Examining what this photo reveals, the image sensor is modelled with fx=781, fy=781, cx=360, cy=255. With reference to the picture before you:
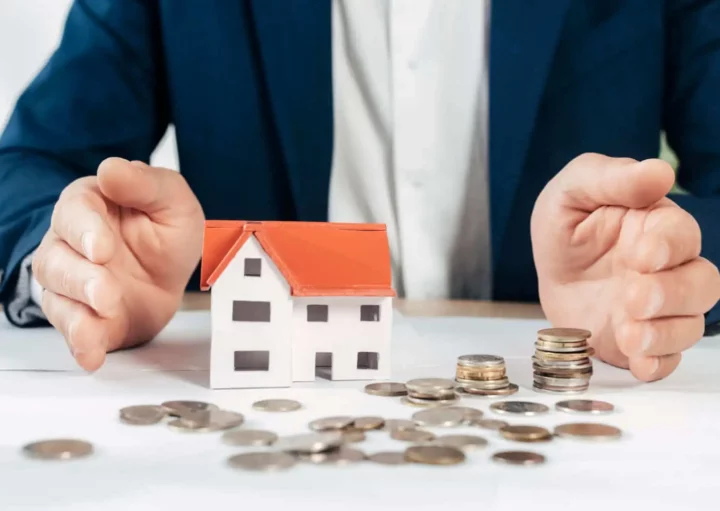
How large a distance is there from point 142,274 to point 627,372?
1.75 ft

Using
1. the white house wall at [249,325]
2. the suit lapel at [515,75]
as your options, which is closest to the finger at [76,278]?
the white house wall at [249,325]

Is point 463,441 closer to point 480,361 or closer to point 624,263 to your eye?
point 480,361

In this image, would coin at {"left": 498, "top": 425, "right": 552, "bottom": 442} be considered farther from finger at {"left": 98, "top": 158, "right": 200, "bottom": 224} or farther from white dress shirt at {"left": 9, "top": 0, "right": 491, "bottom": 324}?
white dress shirt at {"left": 9, "top": 0, "right": 491, "bottom": 324}

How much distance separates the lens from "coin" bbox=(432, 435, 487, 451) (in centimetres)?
53

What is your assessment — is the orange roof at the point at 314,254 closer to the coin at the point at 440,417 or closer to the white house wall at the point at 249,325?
the white house wall at the point at 249,325

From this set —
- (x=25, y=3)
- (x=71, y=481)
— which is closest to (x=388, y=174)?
(x=71, y=481)

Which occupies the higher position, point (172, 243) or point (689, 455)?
point (172, 243)

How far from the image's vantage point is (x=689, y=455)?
53 cm

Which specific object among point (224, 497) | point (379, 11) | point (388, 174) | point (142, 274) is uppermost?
Result: point (379, 11)

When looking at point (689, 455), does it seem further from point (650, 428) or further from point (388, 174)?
point (388, 174)

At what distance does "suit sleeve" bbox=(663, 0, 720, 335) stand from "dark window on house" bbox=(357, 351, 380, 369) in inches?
31.2

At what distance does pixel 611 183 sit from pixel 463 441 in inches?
14.3

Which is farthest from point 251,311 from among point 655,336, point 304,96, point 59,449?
point 304,96

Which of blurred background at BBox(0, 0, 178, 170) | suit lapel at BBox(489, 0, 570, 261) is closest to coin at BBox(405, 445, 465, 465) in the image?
suit lapel at BBox(489, 0, 570, 261)
